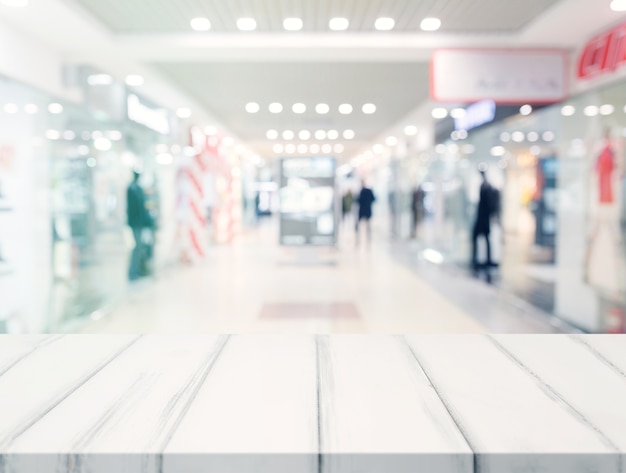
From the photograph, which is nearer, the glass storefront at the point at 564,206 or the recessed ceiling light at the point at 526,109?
the glass storefront at the point at 564,206

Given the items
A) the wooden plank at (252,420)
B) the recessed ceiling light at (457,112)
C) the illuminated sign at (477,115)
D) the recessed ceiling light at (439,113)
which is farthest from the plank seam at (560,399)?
the recessed ceiling light at (439,113)

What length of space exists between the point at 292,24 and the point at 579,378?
5.51 metres

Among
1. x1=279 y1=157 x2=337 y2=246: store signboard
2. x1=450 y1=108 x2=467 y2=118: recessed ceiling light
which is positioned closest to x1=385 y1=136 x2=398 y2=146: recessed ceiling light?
x1=450 y1=108 x2=467 y2=118: recessed ceiling light

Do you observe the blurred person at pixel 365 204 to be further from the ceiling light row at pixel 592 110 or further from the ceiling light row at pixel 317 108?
the ceiling light row at pixel 592 110

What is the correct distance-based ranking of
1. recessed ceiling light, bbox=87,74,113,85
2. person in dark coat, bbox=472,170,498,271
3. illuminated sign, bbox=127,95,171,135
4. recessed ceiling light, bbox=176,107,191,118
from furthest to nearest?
recessed ceiling light, bbox=176,107,191,118, person in dark coat, bbox=472,170,498,271, illuminated sign, bbox=127,95,171,135, recessed ceiling light, bbox=87,74,113,85

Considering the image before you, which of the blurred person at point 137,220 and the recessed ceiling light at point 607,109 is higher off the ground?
the recessed ceiling light at point 607,109

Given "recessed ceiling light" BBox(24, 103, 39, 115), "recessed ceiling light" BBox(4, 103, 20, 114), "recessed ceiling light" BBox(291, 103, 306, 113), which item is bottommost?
"recessed ceiling light" BBox(4, 103, 20, 114)

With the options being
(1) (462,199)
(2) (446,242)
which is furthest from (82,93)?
(2) (446,242)

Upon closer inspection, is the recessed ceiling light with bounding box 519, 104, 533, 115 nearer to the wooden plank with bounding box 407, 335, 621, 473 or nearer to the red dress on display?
the red dress on display

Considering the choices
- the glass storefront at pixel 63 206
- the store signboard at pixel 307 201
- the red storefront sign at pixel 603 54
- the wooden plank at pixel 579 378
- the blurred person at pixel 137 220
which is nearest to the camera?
the wooden plank at pixel 579 378

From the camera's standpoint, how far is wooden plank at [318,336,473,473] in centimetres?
93

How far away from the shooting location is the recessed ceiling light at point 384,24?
621 centimetres

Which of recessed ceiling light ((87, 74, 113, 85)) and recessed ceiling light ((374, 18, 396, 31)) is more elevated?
recessed ceiling light ((374, 18, 396, 31))

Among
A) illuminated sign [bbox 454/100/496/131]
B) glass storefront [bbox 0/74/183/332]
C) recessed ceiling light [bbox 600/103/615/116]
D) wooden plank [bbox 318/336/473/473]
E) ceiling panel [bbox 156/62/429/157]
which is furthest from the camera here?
illuminated sign [bbox 454/100/496/131]
